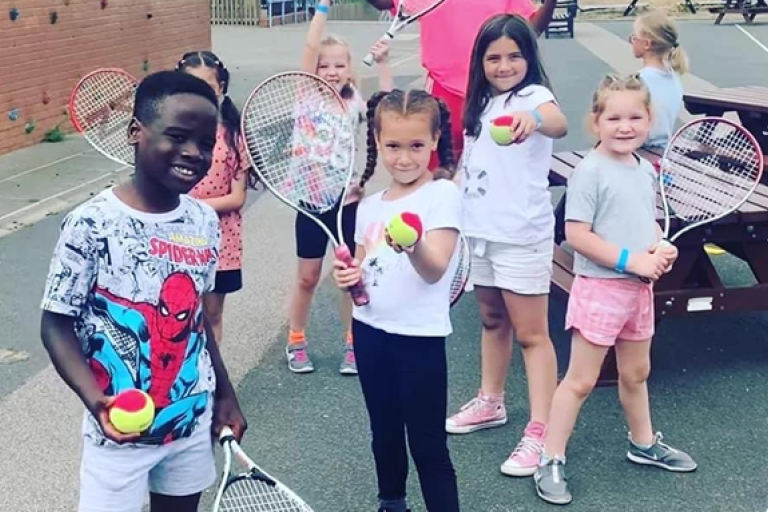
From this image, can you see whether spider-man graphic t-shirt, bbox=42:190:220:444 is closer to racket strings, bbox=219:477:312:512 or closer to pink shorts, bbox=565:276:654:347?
racket strings, bbox=219:477:312:512

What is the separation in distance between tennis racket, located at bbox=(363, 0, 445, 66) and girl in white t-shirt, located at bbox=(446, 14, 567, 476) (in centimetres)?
65

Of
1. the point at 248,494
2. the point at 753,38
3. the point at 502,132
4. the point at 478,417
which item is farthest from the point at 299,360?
the point at 753,38

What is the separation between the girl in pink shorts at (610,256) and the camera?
11.3ft

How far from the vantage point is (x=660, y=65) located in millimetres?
5695

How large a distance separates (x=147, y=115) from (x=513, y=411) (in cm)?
259

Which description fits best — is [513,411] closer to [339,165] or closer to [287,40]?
[339,165]

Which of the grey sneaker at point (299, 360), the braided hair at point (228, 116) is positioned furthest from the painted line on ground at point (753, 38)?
the braided hair at point (228, 116)

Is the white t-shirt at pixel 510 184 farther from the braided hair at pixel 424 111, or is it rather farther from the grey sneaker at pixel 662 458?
the grey sneaker at pixel 662 458

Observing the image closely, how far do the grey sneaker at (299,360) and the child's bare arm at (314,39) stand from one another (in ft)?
4.46

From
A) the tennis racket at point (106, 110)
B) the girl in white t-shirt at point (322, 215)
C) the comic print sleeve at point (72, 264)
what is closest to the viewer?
the comic print sleeve at point (72, 264)

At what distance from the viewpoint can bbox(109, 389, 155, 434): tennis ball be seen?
2121 millimetres

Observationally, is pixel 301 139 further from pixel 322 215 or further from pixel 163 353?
pixel 163 353

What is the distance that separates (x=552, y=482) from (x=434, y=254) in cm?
126

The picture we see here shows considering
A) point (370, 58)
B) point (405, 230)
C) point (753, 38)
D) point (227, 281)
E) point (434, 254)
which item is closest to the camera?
point (405, 230)
